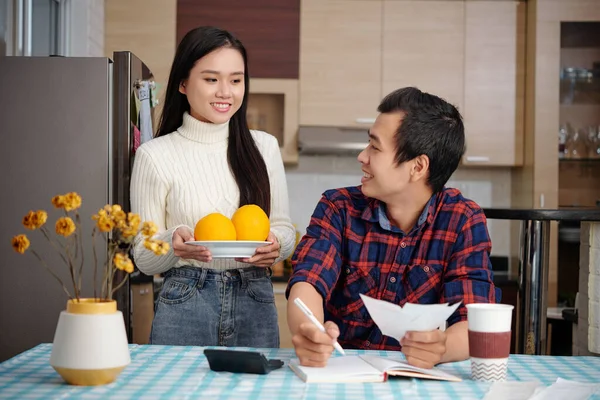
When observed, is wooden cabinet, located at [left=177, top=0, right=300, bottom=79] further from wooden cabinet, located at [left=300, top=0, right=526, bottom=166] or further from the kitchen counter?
the kitchen counter

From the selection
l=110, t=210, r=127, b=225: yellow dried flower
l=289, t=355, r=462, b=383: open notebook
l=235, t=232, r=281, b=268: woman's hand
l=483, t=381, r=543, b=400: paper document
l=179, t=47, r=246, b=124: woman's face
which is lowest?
l=483, t=381, r=543, b=400: paper document

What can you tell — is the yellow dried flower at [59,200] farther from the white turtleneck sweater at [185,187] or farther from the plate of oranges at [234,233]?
the white turtleneck sweater at [185,187]

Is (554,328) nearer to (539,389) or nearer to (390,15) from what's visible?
(390,15)

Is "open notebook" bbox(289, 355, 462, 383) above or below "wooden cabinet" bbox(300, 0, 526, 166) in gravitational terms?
below

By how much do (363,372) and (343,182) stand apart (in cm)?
341

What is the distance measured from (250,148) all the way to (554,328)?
1888 millimetres

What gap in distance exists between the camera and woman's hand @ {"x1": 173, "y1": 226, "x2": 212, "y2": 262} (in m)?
1.78

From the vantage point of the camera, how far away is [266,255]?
1.90 m

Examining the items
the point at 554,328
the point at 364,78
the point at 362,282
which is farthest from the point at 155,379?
the point at 364,78

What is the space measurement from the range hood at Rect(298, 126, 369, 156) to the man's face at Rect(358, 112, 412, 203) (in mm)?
2423

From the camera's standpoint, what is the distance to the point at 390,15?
4355 millimetres

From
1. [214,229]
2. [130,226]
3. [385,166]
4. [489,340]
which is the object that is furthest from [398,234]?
[130,226]

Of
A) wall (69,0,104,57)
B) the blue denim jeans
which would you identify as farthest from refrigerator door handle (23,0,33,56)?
the blue denim jeans

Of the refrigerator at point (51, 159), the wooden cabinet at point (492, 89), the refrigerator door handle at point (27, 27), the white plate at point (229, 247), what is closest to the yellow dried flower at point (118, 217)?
the white plate at point (229, 247)
